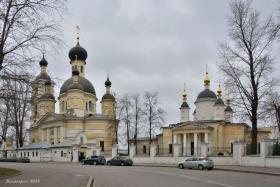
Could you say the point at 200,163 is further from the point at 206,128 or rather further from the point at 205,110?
the point at 205,110

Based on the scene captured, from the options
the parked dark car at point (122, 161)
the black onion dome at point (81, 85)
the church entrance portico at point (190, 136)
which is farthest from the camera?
the black onion dome at point (81, 85)

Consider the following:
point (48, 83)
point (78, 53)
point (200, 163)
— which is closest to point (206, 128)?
point (200, 163)

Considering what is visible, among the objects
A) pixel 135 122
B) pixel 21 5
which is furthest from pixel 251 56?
pixel 135 122

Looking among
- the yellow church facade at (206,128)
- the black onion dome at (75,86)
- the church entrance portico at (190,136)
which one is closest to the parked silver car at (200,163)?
the yellow church facade at (206,128)

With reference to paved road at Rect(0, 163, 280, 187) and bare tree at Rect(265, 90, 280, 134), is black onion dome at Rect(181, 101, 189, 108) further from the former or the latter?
paved road at Rect(0, 163, 280, 187)

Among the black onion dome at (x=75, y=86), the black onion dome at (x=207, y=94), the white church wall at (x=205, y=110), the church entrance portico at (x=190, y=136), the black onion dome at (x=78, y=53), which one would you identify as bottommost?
the church entrance portico at (x=190, y=136)

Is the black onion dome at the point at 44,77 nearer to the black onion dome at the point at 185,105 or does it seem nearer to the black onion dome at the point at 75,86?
the black onion dome at the point at 185,105

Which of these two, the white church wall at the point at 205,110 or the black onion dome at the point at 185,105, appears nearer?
the white church wall at the point at 205,110

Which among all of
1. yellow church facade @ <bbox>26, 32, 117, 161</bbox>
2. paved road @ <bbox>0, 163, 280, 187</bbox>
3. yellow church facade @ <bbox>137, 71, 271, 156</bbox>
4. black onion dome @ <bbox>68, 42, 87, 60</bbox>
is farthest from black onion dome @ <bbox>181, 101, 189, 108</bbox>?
paved road @ <bbox>0, 163, 280, 187</bbox>

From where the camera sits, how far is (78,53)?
284 feet

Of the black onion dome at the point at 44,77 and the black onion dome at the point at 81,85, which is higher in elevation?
the black onion dome at the point at 81,85

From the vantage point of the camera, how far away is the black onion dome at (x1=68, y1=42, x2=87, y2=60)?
86.6 m

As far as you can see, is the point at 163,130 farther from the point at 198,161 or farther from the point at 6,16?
the point at 6,16

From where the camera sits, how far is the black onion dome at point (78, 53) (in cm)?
8656
